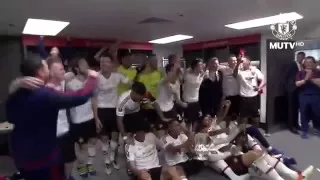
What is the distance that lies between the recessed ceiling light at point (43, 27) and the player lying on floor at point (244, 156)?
32.9 inches

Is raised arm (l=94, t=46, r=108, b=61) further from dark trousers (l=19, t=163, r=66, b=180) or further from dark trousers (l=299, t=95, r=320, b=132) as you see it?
dark trousers (l=299, t=95, r=320, b=132)

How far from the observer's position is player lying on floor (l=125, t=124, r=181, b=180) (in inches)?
47.2

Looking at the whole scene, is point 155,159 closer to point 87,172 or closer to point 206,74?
point 87,172

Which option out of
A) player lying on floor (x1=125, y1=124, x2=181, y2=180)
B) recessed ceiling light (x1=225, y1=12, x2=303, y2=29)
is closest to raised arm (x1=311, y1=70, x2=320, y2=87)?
recessed ceiling light (x1=225, y1=12, x2=303, y2=29)

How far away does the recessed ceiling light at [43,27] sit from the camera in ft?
3.08

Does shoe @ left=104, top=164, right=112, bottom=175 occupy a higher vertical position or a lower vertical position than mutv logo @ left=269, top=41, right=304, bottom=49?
lower

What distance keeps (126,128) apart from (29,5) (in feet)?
2.27

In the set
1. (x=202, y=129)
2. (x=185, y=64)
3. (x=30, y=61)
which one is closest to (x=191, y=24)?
(x=185, y=64)

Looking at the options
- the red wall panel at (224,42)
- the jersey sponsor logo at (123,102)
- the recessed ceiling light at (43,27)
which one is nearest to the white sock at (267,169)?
the red wall panel at (224,42)

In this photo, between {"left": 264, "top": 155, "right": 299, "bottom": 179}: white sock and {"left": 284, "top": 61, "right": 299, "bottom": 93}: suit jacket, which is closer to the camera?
{"left": 264, "top": 155, "right": 299, "bottom": 179}: white sock

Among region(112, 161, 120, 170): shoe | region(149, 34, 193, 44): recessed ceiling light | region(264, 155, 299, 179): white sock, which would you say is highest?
region(149, 34, 193, 44): recessed ceiling light

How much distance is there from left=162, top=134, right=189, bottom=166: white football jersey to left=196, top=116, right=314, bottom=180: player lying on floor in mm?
107

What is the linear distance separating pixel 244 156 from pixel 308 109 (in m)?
0.67

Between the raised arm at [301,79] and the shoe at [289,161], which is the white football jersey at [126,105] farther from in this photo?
the raised arm at [301,79]
